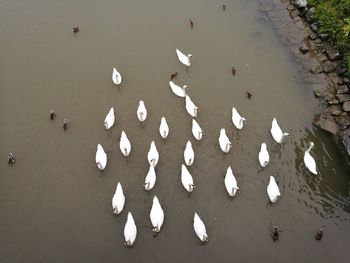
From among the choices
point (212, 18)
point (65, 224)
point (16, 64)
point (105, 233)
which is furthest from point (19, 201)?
point (212, 18)

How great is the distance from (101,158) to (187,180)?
3246mm

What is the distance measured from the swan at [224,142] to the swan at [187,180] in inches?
70.9

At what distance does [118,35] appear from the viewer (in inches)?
830

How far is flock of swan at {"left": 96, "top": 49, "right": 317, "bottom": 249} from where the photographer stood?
47.2 feet

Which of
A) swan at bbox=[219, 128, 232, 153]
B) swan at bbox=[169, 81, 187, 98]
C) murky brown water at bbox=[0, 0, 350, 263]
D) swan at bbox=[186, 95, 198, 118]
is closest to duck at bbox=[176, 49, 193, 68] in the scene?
murky brown water at bbox=[0, 0, 350, 263]

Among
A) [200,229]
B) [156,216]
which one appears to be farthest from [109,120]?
[200,229]

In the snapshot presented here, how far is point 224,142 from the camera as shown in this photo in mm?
16609

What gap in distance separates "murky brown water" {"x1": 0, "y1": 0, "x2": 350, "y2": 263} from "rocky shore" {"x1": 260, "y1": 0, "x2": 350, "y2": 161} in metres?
0.50

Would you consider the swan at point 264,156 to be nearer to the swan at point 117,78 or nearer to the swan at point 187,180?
the swan at point 187,180

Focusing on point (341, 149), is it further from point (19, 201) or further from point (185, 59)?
point (19, 201)

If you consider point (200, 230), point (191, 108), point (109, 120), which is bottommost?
point (200, 230)

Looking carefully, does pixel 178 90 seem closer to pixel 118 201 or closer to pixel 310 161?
pixel 118 201

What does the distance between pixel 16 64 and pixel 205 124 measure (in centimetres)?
900

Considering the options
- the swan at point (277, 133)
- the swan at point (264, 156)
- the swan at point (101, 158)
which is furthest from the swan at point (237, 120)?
the swan at point (101, 158)
